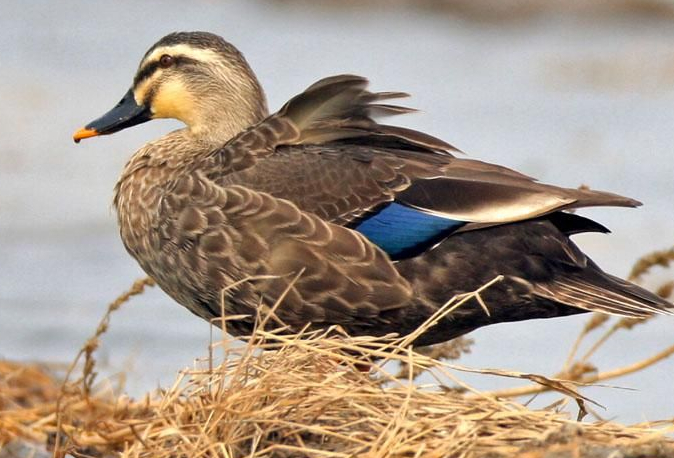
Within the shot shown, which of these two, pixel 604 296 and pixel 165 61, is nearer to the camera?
pixel 604 296

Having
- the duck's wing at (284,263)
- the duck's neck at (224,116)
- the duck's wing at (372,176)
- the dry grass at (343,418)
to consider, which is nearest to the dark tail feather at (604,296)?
the duck's wing at (372,176)

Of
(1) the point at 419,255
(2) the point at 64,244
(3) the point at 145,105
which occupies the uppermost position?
(3) the point at 145,105

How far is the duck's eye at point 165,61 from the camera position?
718 centimetres

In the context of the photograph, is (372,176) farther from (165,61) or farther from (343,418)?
(343,418)

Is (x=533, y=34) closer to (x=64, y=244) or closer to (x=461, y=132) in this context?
(x=461, y=132)

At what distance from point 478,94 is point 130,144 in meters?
3.55

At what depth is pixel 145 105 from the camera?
7211 millimetres

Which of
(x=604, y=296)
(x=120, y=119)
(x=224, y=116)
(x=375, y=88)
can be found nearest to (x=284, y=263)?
(x=604, y=296)

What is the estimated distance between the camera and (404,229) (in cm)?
608

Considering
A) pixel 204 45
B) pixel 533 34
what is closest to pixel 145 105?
pixel 204 45

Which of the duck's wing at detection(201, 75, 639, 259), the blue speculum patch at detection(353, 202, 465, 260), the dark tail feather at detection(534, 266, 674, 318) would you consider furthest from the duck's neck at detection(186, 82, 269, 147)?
the dark tail feather at detection(534, 266, 674, 318)

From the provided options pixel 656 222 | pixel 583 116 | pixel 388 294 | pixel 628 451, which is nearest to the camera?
pixel 628 451

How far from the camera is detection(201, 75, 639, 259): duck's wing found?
605 centimetres

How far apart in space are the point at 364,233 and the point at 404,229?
16 cm
